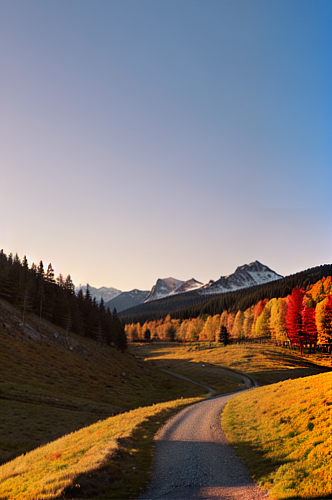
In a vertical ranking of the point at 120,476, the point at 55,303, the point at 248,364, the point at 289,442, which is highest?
the point at 55,303

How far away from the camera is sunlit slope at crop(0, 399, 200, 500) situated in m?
13.0

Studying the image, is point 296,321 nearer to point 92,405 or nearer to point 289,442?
point 92,405

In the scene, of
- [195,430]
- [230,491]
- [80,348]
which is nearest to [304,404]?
[195,430]

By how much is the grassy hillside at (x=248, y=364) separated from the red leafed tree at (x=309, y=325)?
6.45 m

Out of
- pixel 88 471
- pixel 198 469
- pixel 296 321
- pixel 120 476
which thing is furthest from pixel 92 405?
pixel 296 321

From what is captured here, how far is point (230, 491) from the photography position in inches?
520

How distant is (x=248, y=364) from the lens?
97.6 m

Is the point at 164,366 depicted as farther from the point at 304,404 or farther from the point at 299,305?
the point at 304,404

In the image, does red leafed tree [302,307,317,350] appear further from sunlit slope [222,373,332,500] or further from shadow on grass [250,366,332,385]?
sunlit slope [222,373,332,500]

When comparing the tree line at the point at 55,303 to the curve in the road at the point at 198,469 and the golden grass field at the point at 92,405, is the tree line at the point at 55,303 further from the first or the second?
the curve in the road at the point at 198,469

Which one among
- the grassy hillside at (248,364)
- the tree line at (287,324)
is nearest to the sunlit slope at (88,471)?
the grassy hillside at (248,364)

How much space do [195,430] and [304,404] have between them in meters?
8.76

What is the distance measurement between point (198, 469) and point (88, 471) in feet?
18.0

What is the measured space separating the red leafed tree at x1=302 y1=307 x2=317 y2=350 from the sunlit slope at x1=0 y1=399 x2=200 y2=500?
277 ft
